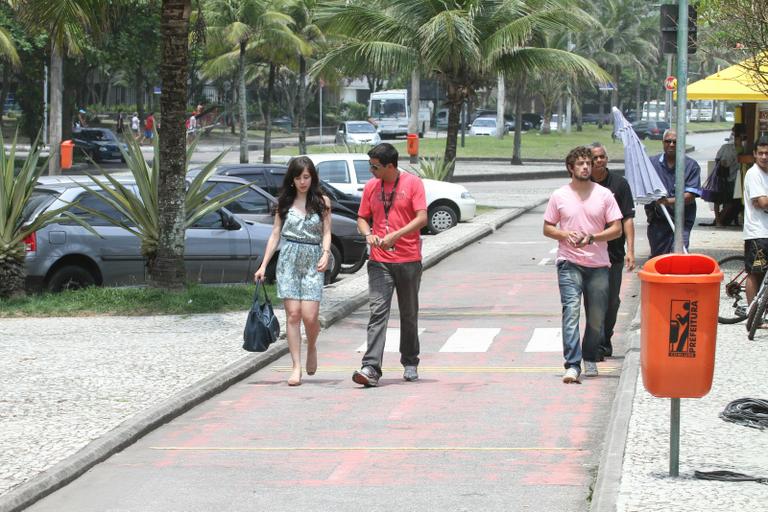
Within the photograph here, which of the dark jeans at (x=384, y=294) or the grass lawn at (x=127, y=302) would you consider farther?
the grass lawn at (x=127, y=302)

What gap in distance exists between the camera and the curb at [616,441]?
6.58 metres

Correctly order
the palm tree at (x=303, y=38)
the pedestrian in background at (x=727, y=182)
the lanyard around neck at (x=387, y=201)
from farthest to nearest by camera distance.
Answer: the palm tree at (x=303, y=38), the pedestrian in background at (x=727, y=182), the lanyard around neck at (x=387, y=201)

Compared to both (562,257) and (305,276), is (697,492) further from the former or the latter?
(305,276)

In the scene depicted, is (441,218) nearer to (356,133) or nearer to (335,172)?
(335,172)

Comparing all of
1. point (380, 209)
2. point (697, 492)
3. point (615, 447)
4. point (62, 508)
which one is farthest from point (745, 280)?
point (62, 508)

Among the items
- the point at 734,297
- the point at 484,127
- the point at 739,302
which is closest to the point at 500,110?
the point at 484,127

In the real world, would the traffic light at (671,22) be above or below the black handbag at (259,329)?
above

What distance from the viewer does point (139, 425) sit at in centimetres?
891

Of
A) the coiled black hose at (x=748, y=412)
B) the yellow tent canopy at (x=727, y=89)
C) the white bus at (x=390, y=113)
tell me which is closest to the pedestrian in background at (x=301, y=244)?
the coiled black hose at (x=748, y=412)

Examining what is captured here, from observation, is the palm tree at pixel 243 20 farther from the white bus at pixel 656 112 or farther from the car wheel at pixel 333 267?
the white bus at pixel 656 112

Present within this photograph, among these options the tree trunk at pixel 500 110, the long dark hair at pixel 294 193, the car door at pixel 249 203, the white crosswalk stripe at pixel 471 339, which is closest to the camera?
the long dark hair at pixel 294 193

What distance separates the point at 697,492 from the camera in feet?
21.7

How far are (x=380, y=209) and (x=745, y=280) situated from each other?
4988mm

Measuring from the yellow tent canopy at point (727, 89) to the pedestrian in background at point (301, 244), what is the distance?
10908 mm
